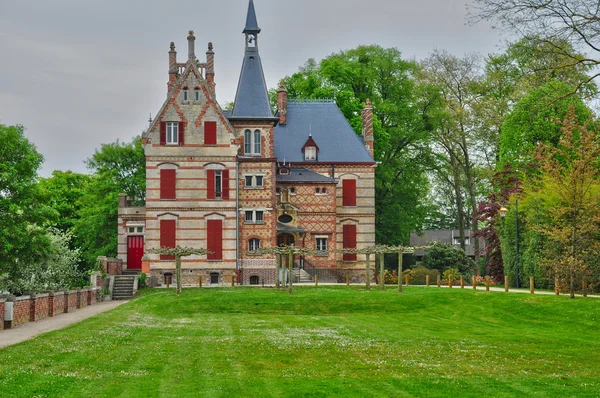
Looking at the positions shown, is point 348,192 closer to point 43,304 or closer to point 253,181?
point 253,181

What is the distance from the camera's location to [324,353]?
65.9 ft

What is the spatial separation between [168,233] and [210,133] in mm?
6715

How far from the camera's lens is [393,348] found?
69.5 ft

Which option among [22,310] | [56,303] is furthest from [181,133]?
Result: [22,310]

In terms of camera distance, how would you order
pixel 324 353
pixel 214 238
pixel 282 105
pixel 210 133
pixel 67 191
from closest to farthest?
1. pixel 324 353
2. pixel 210 133
3. pixel 214 238
4. pixel 282 105
5. pixel 67 191

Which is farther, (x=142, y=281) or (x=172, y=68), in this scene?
(x=172, y=68)

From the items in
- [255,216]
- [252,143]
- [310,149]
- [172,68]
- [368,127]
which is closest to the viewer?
[255,216]

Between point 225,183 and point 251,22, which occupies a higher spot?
point 251,22

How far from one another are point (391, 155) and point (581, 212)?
2934cm

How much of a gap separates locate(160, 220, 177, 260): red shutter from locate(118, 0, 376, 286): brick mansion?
0.06 meters

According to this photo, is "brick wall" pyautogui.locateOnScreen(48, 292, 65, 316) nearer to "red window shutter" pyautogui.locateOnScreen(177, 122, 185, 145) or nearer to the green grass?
the green grass

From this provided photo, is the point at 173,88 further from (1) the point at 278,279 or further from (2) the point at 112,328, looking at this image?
(2) the point at 112,328

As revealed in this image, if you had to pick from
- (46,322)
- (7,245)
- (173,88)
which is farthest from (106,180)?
(46,322)

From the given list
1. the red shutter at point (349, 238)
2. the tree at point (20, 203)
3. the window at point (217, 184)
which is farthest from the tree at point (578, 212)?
the tree at point (20, 203)
